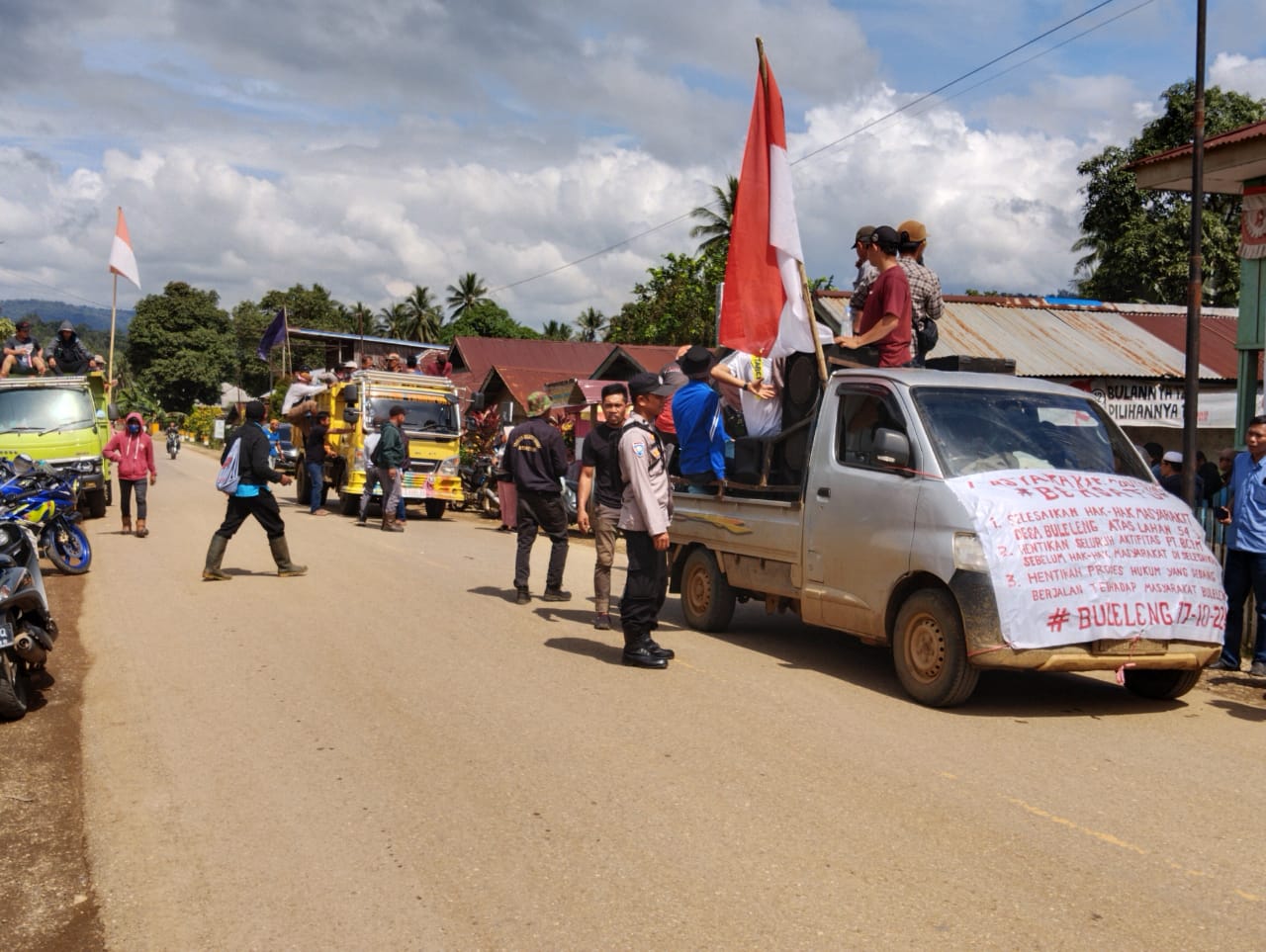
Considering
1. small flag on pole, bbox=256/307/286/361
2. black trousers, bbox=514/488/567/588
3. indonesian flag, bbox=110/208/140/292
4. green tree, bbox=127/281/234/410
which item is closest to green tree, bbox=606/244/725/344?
small flag on pole, bbox=256/307/286/361

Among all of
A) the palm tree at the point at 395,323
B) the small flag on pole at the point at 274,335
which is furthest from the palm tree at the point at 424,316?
the small flag on pole at the point at 274,335

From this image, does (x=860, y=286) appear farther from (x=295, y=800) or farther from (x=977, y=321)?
(x=977, y=321)

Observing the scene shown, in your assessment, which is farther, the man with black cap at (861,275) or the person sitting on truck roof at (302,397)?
the person sitting on truck roof at (302,397)

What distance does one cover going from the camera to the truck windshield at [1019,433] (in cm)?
744

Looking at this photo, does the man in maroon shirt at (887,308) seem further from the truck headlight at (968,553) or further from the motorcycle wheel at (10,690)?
the motorcycle wheel at (10,690)

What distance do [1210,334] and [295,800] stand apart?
75.0 ft

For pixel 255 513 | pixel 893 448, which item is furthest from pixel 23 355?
pixel 893 448

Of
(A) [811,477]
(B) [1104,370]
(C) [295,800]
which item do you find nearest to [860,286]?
(A) [811,477]

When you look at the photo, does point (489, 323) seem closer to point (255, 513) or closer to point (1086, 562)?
point (255, 513)

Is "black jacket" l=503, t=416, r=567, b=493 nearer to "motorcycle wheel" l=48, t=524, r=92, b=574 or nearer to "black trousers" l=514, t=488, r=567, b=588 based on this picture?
"black trousers" l=514, t=488, r=567, b=588

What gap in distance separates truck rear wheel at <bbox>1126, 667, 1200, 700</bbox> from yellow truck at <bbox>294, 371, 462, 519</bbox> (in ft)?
51.2

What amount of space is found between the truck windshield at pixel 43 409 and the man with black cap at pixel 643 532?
1395 cm

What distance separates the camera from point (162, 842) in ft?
16.1

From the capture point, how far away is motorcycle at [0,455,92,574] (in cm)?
1220
